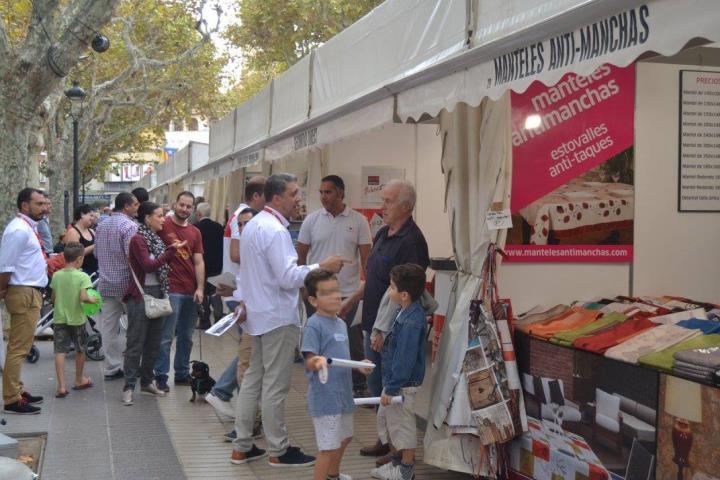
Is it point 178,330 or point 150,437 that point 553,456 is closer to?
point 150,437

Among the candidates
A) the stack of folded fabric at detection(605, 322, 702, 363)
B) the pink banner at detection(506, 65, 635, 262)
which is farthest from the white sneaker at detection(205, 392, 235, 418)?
the stack of folded fabric at detection(605, 322, 702, 363)

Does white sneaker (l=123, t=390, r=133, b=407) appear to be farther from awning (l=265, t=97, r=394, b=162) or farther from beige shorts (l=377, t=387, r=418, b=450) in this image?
beige shorts (l=377, t=387, r=418, b=450)

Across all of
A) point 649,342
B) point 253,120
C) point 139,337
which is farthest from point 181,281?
point 649,342

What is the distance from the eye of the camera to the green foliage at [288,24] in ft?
78.0

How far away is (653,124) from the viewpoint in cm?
592

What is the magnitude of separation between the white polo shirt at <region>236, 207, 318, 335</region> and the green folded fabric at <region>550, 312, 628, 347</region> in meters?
1.72

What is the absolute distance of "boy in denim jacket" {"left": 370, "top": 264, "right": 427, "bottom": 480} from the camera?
5121 mm

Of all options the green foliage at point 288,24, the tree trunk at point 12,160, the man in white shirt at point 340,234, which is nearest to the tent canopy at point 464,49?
the man in white shirt at point 340,234

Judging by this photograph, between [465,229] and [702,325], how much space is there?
1.70 metres

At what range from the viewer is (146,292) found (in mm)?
8125

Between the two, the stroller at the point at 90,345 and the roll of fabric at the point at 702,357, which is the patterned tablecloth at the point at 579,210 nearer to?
the roll of fabric at the point at 702,357

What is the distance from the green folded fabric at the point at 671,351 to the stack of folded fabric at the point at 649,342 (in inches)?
1.9

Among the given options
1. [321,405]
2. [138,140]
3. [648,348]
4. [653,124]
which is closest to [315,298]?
[321,405]

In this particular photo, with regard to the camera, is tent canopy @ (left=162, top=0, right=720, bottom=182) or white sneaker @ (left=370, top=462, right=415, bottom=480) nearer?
tent canopy @ (left=162, top=0, right=720, bottom=182)
